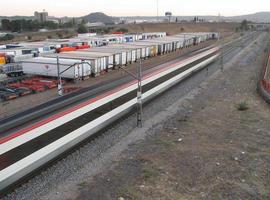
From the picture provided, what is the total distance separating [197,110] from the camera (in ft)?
100

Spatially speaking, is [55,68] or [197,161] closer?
[197,161]

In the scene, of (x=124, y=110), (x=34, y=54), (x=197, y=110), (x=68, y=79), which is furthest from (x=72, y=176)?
(x=34, y=54)

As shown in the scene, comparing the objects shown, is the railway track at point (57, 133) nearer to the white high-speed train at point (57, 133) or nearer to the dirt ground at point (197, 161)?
the white high-speed train at point (57, 133)

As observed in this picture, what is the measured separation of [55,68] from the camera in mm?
43938

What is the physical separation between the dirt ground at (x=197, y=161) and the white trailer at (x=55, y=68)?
1790 cm

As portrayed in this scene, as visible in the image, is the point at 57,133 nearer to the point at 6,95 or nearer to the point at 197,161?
the point at 197,161

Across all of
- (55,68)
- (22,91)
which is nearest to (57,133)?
(22,91)

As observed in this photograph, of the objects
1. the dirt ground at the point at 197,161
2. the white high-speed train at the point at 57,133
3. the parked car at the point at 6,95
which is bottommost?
the dirt ground at the point at 197,161

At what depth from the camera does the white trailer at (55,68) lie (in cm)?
4312

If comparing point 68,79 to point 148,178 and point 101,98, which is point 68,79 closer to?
point 101,98

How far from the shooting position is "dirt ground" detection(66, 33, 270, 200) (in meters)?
16.0

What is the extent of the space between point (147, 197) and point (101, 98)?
38.4ft

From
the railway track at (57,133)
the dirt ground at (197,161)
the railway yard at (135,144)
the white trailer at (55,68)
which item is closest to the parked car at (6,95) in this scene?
the railway yard at (135,144)

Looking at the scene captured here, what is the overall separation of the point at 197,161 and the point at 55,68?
29.4 metres
